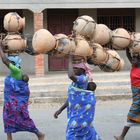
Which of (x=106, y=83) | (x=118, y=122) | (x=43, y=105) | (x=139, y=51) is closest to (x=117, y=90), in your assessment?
(x=106, y=83)

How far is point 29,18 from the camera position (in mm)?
17484

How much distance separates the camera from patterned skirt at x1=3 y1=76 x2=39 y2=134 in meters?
7.28

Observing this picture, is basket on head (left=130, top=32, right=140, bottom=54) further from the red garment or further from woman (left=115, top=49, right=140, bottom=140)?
the red garment

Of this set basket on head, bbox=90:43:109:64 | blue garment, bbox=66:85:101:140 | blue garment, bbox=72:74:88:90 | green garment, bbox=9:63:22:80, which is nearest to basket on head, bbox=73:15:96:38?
basket on head, bbox=90:43:109:64

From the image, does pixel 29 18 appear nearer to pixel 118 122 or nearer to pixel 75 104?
pixel 118 122

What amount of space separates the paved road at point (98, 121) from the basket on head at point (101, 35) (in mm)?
2704

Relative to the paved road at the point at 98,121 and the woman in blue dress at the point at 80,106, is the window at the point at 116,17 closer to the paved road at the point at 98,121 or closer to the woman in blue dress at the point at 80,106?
the paved road at the point at 98,121

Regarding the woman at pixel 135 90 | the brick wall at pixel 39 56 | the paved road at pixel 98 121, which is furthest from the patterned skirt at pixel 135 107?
the brick wall at pixel 39 56

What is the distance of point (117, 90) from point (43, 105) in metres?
2.12

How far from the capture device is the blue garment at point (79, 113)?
6.10 metres

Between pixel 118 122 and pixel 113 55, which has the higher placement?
pixel 113 55

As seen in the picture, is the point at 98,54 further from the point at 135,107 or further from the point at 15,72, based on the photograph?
the point at 135,107

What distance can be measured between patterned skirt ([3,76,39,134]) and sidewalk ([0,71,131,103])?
455 cm

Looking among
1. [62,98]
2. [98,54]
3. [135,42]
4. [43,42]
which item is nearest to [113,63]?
[98,54]
